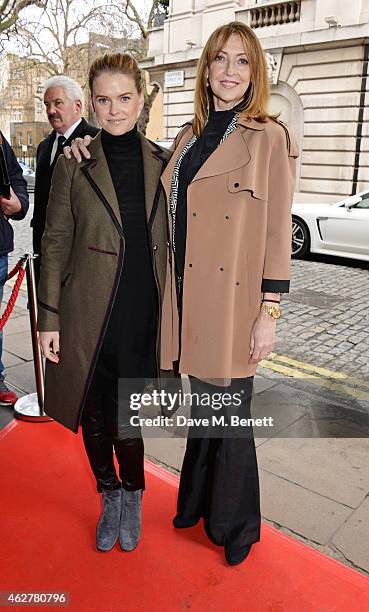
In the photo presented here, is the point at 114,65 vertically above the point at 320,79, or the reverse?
the point at 320,79

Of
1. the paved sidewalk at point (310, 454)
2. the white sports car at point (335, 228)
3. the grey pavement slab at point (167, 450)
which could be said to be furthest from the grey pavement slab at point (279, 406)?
the white sports car at point (335, 228)

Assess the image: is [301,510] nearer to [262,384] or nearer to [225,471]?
[225,471]

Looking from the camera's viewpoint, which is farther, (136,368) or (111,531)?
(111,531)

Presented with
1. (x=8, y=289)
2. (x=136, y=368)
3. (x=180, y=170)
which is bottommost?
(x=8, y=289)

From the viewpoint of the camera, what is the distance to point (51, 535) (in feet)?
7.80

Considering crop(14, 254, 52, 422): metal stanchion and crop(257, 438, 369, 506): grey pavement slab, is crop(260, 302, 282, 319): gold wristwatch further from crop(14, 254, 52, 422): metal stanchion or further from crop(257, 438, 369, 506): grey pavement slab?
crop(14, 254, 52, 422): metal stanchion

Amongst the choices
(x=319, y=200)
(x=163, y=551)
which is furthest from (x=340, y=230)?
(x=163, y=551)

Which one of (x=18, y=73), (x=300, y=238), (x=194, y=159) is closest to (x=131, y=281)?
(x=194, y=159)

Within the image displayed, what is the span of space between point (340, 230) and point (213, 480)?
7.48m

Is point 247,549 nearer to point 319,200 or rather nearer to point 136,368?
point 136,368

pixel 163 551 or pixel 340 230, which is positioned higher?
pixel 340 230

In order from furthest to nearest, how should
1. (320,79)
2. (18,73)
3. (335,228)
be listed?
(18,73) < (320,79) < (335,228)

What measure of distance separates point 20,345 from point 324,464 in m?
3.03

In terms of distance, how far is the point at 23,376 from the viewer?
4.22 metres
